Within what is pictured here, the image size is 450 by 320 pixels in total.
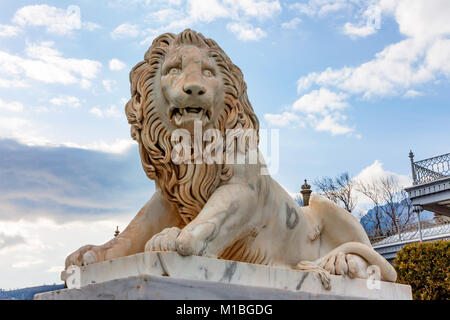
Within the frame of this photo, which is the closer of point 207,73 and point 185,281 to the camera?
point 185,281

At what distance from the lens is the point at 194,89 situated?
108 inches

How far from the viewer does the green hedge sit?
943 centimetres

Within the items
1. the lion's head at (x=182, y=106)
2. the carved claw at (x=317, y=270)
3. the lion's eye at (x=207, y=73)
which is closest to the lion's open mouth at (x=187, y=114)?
the lion's head at (x=182, y=106)

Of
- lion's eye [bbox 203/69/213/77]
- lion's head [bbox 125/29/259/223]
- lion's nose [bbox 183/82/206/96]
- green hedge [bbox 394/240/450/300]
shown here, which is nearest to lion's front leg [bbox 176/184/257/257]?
lion's head [bbox 125/29/259/223]

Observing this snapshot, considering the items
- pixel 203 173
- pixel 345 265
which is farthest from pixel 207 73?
pixel 345 265

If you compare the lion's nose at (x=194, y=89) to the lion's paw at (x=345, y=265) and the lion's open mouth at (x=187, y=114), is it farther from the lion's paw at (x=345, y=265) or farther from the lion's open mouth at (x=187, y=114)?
the lion's paw at (x=345, y=265)

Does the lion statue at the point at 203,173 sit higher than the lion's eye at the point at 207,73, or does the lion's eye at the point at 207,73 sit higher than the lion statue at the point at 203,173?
the lion's eye at the point at 207,73

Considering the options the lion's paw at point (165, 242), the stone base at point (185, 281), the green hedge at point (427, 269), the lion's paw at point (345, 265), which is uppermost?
the green hedge at point (427, 269)

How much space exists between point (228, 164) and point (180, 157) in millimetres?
291

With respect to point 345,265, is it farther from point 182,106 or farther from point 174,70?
point 174,70

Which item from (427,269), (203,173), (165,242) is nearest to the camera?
(165,242)

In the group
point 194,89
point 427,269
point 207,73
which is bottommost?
point 427,269

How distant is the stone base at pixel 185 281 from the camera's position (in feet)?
7.21

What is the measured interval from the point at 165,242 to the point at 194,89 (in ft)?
2.97
